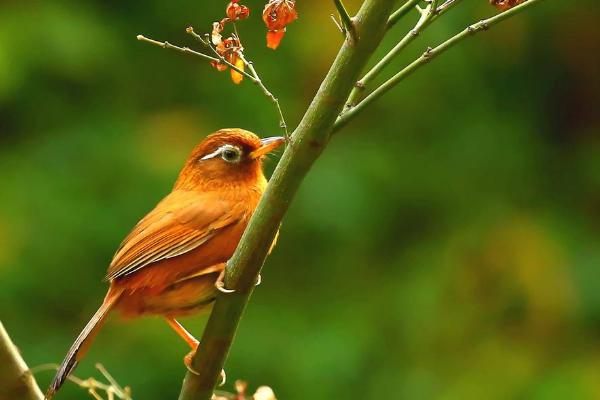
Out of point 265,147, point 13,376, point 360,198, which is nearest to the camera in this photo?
point 13,376

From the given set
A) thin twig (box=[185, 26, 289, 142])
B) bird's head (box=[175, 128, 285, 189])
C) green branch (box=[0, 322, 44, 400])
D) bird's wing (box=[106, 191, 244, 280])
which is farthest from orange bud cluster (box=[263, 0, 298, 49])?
bird's head (box=[175, 128, 285, 189])

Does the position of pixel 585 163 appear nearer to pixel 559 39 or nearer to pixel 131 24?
pixel 559 39

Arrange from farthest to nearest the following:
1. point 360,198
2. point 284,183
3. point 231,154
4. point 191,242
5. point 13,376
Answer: point 360,198
point 231,154
point 191,242
point 13,376
point 284,183

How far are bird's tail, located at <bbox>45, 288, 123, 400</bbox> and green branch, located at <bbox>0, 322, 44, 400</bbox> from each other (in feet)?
0.20

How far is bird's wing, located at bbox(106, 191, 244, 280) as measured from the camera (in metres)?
4.04

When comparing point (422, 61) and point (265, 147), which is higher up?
point (422, 61)

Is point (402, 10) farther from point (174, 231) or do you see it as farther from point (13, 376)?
point (174, 231)

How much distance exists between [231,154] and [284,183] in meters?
1.78

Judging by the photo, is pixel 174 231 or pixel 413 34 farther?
pixel 174 231

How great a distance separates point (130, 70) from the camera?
7.62 metres

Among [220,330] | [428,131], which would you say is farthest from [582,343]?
[220,330]

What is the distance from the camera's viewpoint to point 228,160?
4492 millimetres

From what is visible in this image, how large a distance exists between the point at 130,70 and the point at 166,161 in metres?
1.13

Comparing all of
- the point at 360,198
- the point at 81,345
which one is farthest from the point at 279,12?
the point at 360,198
